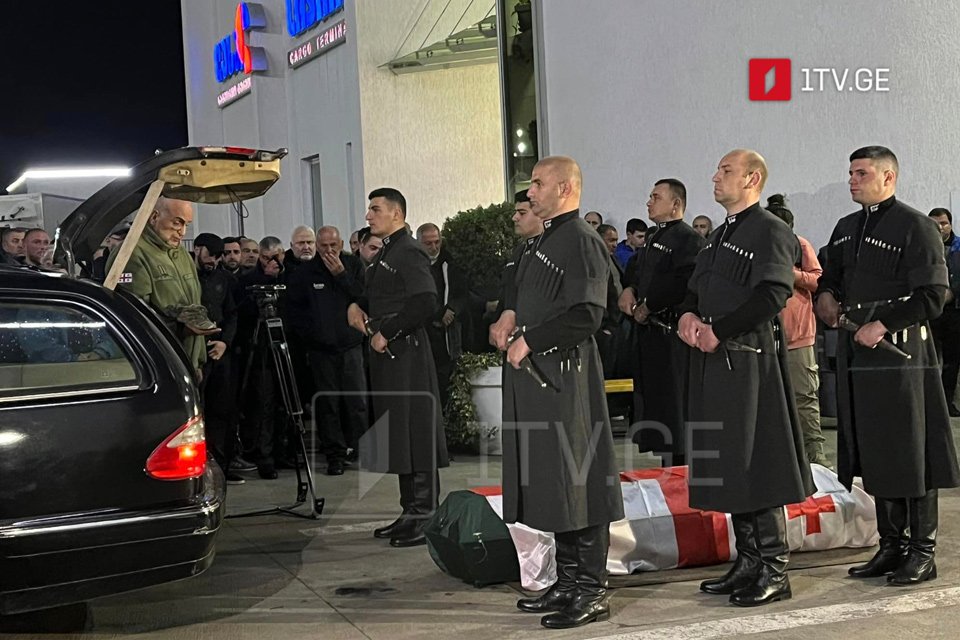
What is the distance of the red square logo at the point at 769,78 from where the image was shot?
40.0 feet

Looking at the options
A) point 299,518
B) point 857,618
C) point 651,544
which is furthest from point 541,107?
point 857,618

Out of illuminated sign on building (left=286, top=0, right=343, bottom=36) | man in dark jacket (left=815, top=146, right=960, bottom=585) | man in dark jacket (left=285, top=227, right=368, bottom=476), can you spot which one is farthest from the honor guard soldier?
illuminated sign on building (left=286, top=0, right=343, bottom=36)

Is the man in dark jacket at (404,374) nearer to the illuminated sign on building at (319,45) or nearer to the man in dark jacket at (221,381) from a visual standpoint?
the man in dark jacket at (221,381)

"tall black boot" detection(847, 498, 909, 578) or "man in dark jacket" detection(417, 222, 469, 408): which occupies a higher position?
"man in dark jacket" detection(417, 222, 469, 408)

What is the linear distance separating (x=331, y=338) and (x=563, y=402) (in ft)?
13.5

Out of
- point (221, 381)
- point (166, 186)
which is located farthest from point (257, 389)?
point (166, 186)

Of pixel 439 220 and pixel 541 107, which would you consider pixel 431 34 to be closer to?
pixel 439 220

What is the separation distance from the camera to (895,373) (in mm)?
5117

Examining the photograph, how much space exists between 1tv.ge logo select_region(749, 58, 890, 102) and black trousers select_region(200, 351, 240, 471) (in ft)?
22.1

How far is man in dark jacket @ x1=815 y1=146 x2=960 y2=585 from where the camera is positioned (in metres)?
5.02

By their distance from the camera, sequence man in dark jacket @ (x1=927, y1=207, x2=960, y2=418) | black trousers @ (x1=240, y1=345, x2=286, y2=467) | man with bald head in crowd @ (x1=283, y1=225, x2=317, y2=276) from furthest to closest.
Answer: man in dark jacket @ (x1=927, y1=207, x2=960, y2=418), man with bald head in crowd @ (x1=283, y1=225, x2=317, y2=276), black trousers @ (x1=240, y1=345, x2=286, y2=467)

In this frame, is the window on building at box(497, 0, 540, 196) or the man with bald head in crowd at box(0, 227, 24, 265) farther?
the window on building at box(497, 0, 540, 196)

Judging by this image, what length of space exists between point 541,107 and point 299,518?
720 centimetres

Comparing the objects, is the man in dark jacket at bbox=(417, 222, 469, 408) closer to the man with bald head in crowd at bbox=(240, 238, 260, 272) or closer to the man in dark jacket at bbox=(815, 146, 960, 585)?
the man with bald head in crowd at bbox=(240, 238, 260, 272)
